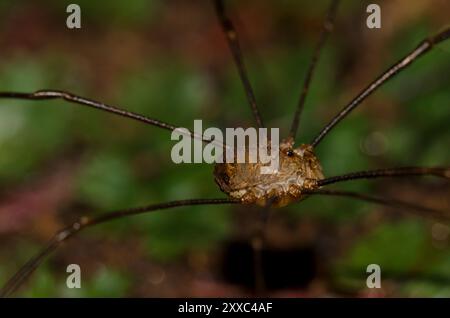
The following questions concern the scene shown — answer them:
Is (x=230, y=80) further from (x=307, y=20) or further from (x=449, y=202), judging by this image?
(x=449, y=202)

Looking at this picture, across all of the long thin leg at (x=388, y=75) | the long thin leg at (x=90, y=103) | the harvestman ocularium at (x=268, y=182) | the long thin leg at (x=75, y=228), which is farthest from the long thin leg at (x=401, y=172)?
the long thin leg at (x=90, y=103)

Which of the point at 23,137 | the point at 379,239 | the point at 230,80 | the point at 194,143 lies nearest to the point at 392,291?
the point at 379,239

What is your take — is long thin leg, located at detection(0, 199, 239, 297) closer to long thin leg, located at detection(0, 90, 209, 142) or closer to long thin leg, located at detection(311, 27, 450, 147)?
long thin leg, located at detection(0, 90, 209, 142)

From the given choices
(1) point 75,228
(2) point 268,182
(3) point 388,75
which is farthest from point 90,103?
(3) point 388,75

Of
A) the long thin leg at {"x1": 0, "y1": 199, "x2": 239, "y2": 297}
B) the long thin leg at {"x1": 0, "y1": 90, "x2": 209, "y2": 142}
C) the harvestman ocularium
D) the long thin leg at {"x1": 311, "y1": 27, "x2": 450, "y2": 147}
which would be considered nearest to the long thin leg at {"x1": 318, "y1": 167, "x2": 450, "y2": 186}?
the harvestman ocularium

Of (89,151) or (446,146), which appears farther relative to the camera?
(89,151)

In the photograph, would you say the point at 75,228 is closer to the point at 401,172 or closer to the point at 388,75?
the point at 401,172
